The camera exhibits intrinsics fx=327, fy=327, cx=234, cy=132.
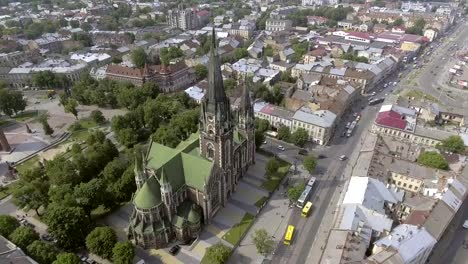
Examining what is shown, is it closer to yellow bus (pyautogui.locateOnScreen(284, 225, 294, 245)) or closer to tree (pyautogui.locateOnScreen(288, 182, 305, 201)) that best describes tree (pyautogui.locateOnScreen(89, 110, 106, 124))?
tree (pyautogui.locateOnScreen(288, 182, 305, 201))

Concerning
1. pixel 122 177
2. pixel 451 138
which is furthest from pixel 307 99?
pixel 122 177

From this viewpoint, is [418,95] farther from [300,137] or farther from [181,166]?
[181,166]

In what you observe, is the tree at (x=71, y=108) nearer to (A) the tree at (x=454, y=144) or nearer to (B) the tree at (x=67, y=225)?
(B) the tree at (x=67, y=225)

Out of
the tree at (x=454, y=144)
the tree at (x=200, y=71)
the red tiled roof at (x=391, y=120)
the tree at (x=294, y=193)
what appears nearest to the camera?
the tree at (x=294, y=193)

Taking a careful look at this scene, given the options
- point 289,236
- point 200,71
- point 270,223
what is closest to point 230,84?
point 200,71

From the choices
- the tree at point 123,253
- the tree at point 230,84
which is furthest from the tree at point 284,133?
the tree at point 123,253

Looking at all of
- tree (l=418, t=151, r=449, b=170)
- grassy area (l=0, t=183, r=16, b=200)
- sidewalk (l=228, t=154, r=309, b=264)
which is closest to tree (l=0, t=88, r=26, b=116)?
grassy area (l=0, t=183, r=16, b=200)

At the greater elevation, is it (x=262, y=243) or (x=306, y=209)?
(x=262, y=243)
